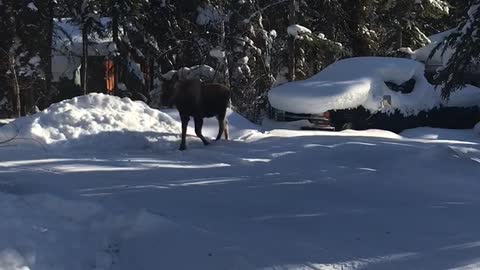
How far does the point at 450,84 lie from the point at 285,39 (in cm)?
962

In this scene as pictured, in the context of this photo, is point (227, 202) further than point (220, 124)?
No

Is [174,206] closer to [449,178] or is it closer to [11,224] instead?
[11,224]

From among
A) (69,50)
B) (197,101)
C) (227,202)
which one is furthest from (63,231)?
(69,50)

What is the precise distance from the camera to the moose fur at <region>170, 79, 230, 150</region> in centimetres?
952

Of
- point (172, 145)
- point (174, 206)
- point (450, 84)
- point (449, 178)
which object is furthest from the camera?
point (450, 84)

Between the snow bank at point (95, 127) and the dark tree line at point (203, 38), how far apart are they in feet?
21.8

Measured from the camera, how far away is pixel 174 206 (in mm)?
5594

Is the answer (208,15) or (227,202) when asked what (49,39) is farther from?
(227,202)

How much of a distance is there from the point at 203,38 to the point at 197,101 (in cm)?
932

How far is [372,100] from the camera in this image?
11.7 metres

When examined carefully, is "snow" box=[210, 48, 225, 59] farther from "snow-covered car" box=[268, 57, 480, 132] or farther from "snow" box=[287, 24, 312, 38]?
"snow-covered car" box=[268, 57, 480, 132]

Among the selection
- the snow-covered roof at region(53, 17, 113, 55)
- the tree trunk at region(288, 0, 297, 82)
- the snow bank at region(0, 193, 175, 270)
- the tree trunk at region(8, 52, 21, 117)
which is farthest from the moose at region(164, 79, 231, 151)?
the tree trunk at region(8, 52, 21, 117)

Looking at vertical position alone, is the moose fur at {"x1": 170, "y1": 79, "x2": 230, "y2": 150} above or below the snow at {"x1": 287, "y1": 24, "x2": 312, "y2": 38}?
below

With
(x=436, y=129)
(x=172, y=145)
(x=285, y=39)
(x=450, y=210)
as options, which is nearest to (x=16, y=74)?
(x=285, y=39)
